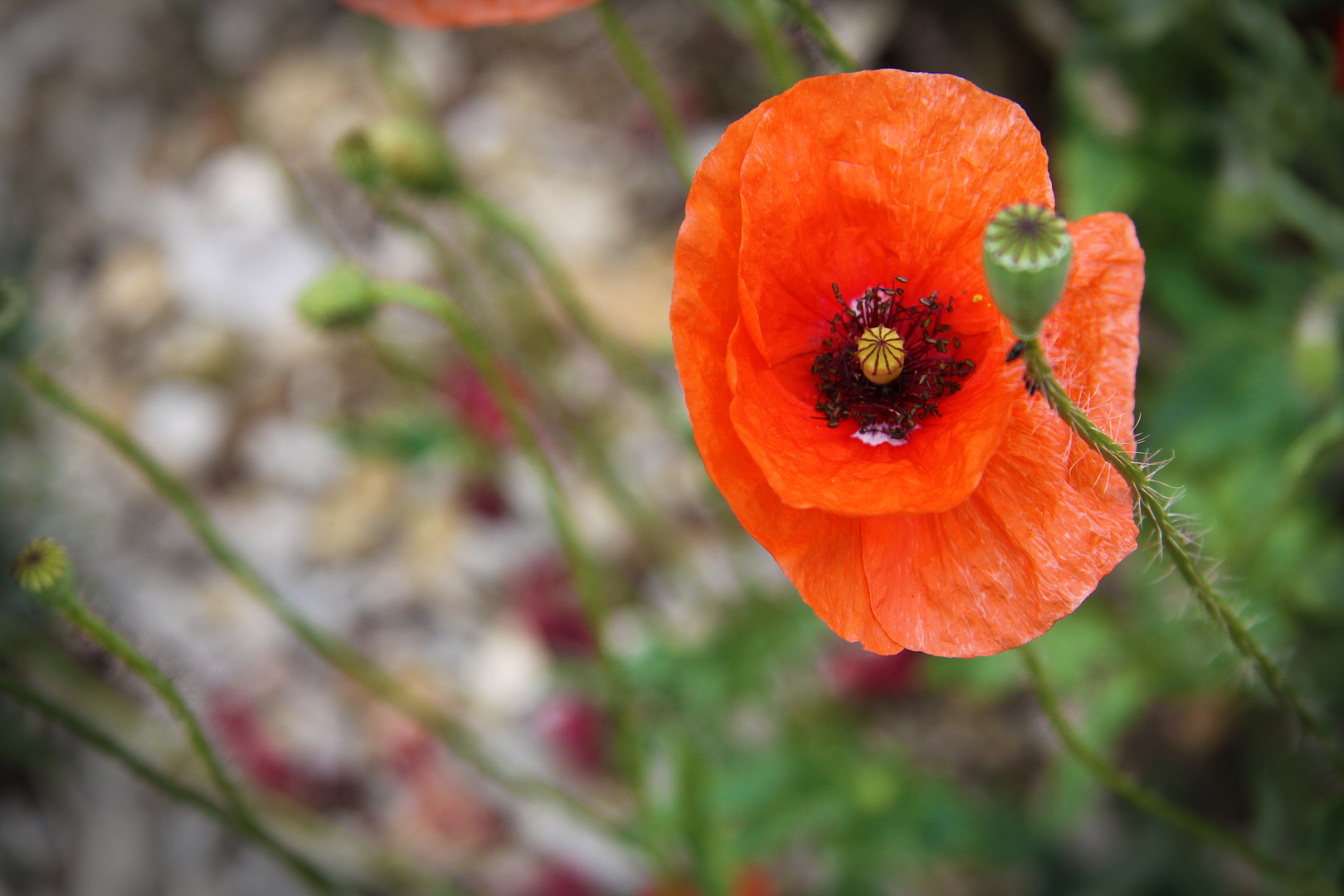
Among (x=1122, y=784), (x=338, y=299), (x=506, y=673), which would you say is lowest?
(x=1122, y=784)

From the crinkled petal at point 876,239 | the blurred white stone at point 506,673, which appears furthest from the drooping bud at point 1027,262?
the blurred white stone at point 506,673

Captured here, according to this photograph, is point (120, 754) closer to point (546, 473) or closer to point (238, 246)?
point (546, 473)

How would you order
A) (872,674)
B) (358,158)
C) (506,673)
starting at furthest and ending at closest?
1. (506,673)
2. (872,674)
3. (358,158)

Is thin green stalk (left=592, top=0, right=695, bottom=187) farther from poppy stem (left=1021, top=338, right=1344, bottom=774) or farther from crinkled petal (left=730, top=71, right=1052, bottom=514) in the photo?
poppy stem (left=1021, top=338, right=1344, bottom=774)

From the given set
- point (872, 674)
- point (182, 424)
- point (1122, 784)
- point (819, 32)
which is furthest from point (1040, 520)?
point (182, 424)

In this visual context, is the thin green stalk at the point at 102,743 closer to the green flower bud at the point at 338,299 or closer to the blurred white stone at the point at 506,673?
the green flower bud at the point at 338,299
